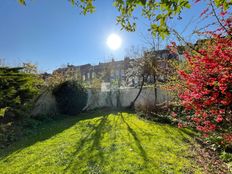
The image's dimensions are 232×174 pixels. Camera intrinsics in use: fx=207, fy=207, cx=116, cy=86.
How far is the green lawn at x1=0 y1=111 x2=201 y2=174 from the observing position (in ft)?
13.8

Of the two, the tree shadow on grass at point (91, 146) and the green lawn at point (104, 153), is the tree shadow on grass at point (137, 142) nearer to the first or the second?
the green lawn at point (104, 153)

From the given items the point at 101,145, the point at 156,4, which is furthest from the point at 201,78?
the point at 101,145

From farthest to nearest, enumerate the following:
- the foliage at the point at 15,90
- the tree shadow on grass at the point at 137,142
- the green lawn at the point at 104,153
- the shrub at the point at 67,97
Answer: the shrub at the point at 67,97 → the foliage at the point at 15,90 → the tree shadow on grass at the point at 137,142 → the green lawn at the point at 104,153

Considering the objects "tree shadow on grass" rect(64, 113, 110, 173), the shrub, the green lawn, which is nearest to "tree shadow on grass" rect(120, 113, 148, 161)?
the green lawn

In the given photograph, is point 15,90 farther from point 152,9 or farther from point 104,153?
point 152,9

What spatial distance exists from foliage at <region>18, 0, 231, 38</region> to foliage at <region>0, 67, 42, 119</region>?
6185 mm

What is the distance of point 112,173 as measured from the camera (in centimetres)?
394

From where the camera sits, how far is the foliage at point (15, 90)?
27.0ft

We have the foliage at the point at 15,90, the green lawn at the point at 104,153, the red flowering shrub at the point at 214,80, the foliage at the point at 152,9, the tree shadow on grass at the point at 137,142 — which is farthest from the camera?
the foliage at the point at 15,90

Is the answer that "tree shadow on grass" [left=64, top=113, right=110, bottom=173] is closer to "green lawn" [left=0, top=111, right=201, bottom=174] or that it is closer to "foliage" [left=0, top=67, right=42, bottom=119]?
"green lawn" [left=0, top=111, right=201, bottom=174]

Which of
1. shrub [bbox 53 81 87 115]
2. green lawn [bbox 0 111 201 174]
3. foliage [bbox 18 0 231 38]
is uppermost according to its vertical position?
foliage [bbox 18 0 231 38]

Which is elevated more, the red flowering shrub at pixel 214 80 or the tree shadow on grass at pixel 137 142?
the red flowering shrub at pixel 214 80

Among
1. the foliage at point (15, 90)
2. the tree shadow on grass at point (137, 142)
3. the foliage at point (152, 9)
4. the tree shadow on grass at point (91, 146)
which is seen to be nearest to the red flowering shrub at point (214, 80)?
the foliage at point (152, 9)

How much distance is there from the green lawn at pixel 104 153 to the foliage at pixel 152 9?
8.86ft
